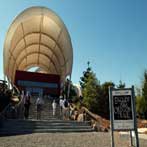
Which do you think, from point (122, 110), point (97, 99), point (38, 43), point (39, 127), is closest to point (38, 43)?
point (38, 43)

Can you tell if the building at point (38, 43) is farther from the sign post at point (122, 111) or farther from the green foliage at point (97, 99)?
the sign post at point (122, 111)

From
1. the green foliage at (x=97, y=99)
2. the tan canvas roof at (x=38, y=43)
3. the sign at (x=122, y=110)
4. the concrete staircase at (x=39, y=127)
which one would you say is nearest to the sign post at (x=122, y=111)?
the sign at (x=122, y=110)

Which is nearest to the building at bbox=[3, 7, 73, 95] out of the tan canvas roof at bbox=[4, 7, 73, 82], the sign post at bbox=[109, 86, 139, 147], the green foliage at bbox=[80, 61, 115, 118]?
the tan canvas roof at bbox=[4, 7, 73, 82]

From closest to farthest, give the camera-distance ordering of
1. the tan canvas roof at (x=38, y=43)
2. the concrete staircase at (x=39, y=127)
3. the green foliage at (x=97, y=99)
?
1. the concrete staircase at (x=39, y=127)
2. the green foliage at (x=97, y=99)
3. the tan canvas roof at (x=38, y=43)

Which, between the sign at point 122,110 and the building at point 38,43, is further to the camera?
the building at point 38,43

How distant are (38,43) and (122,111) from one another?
151 feet

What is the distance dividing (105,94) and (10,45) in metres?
17.3

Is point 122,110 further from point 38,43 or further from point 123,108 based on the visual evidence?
point 38,43

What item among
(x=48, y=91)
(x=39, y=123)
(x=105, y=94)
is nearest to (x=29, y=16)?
(x=48, y=91)

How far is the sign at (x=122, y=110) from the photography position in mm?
8602

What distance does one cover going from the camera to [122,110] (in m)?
8.71

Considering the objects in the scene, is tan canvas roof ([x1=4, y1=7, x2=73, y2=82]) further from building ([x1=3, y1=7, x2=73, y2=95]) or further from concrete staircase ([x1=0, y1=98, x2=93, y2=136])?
concrete staircase ([x1=0, y1=98, x2=93, y2=136])

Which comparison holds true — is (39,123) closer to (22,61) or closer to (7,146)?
(7,146)

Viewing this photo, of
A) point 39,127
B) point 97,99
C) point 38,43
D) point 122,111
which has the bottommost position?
point 39,127
